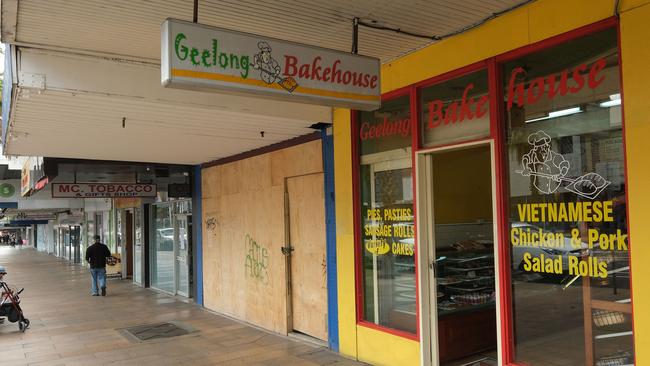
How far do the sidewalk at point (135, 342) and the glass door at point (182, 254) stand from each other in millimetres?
459

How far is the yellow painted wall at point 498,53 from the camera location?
3475 mm

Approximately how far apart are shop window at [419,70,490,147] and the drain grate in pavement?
18.6 feet

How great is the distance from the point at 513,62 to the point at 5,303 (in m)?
9.73

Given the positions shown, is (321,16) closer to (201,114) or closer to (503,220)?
(503,220)

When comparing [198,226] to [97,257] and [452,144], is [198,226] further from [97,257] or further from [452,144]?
[452,144]

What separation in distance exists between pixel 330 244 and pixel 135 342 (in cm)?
369

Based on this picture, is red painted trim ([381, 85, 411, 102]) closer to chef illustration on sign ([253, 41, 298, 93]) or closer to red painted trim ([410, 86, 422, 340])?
red painted trim ([410, 86, 422, 340])

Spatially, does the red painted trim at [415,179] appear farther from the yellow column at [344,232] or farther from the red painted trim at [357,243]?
the yellow column at [344,232]

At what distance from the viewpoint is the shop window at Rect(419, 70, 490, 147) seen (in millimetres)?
4746

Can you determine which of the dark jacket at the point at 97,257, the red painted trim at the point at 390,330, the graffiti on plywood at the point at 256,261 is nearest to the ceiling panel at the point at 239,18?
the red painted trim at the point at 390,330

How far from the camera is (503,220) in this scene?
14.5 ft

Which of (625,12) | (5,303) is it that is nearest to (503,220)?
(625,12)

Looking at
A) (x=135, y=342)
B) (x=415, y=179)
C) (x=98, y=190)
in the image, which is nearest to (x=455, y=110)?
(x=415, y=179)

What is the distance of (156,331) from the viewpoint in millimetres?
8953
